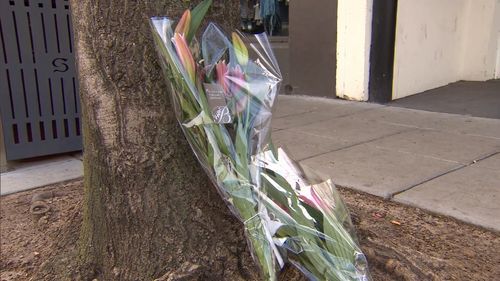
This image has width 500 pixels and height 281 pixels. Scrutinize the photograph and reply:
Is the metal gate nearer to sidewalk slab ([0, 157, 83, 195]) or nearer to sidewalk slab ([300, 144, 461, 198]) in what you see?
sidewalk slab ([0, 157, 83, 195])

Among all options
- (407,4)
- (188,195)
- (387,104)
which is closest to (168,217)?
(188,195)

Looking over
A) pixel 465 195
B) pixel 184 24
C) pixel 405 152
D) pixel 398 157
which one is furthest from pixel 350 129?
pixel 184 24

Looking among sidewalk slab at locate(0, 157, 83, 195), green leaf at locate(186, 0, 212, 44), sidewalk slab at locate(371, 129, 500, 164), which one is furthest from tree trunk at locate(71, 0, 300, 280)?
sidewalk slab at locate(371, 129, 500, 164)

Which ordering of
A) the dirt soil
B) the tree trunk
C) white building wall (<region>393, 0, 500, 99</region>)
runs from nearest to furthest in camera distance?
the tree trunk → the dirt soil → white building wall (<region>393, 0, 500, 99</region>)

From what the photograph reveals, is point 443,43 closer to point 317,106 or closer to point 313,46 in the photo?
point 313,46

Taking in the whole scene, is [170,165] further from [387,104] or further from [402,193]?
[387,104]

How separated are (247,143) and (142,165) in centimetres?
49

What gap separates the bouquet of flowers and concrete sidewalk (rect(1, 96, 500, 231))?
48.0 inches

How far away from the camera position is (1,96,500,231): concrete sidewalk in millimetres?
3555

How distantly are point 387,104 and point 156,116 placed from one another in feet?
17.2

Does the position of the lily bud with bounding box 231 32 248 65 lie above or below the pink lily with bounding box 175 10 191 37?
below

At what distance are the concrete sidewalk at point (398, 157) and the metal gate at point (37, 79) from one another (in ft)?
0.87

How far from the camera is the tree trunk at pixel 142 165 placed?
2127 millimetres

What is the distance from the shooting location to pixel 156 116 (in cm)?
217
